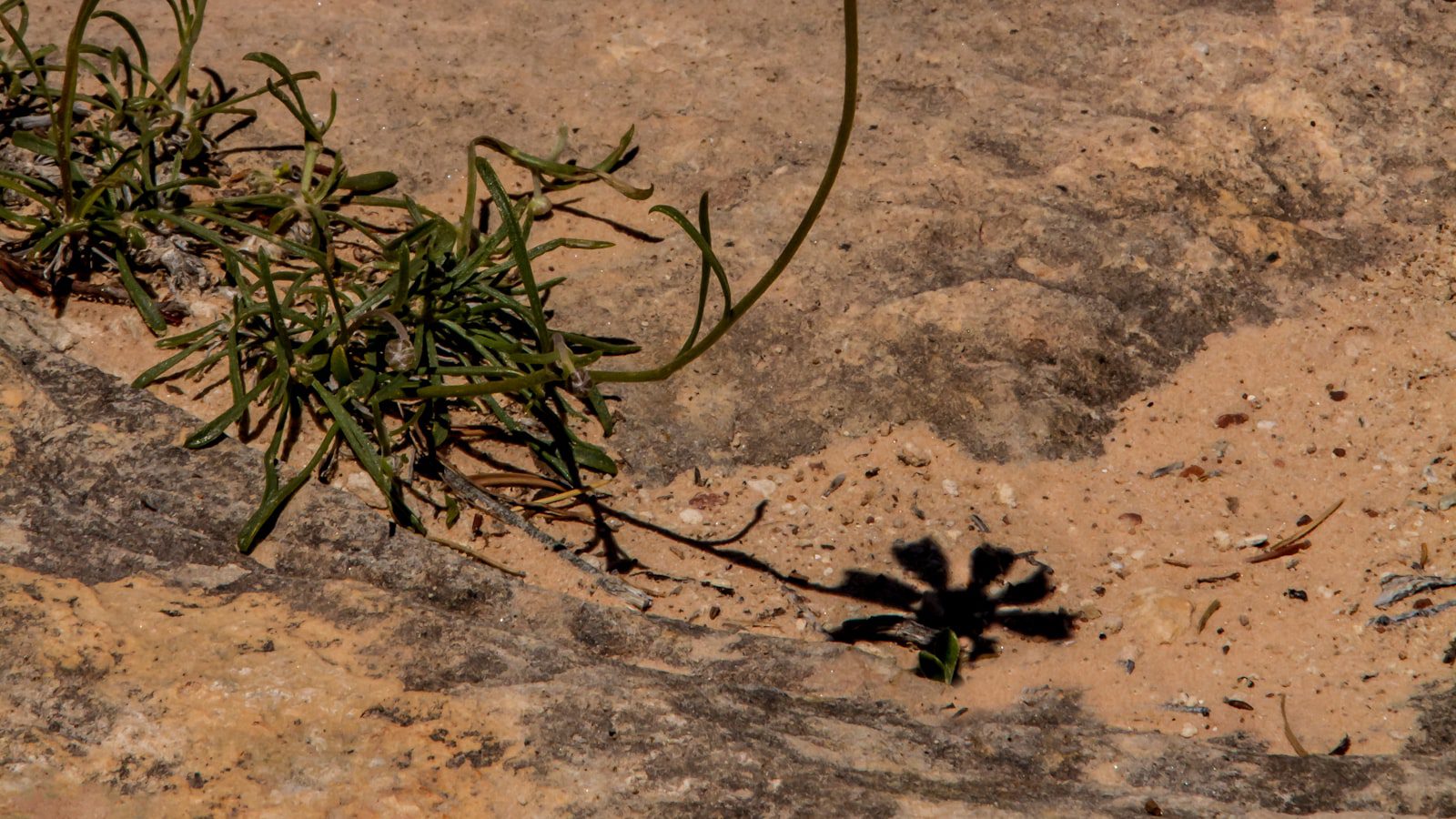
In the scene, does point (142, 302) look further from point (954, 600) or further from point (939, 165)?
point (939, 165)

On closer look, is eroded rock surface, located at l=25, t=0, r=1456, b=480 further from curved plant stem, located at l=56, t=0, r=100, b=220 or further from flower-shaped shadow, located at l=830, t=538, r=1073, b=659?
curved plant stem, located at l=56, t=0, r=100, b=220

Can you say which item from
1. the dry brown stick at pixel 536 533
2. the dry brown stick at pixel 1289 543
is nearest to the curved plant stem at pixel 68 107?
the dry brown stick at pixel 536 533

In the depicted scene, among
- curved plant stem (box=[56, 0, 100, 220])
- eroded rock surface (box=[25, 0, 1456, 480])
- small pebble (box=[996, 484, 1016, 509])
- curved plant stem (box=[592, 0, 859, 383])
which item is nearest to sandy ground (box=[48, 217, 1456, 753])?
small pebble (box=[996, 484, 1016, 509])

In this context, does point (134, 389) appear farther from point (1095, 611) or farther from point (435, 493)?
point (1095, 611)

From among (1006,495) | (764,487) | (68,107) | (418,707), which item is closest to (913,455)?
(1006,495)

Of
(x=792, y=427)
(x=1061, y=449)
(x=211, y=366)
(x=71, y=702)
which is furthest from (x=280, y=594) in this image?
(x=1061, y=449)
